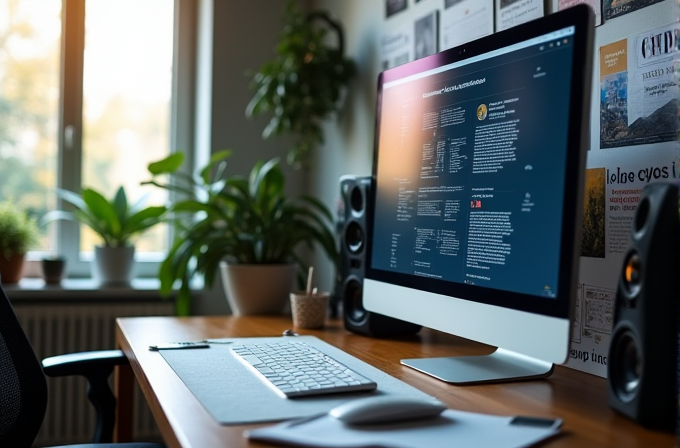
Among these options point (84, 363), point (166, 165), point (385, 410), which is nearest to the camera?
point (385, 410)

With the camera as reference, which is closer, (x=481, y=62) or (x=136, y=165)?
(x=481, y=62)

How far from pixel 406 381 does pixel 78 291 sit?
1745 millimetres

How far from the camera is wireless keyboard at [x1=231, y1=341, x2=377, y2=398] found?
0.95 meters

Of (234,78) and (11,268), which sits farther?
(234,78)

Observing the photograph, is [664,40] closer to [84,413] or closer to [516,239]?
[516,239]

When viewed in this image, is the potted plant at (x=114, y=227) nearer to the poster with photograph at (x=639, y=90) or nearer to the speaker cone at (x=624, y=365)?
the poster with photograph at (x=639, y=90)

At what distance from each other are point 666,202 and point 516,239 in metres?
0.21

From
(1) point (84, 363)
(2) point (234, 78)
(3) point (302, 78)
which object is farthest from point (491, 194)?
(2) point (234, 78)

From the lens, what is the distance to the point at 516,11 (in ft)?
4.70

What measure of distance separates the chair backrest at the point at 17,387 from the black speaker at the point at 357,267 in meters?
0.64

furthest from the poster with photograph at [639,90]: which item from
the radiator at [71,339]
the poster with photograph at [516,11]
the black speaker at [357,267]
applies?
the radiator at [71,339]

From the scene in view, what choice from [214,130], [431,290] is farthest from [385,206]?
[214,130]

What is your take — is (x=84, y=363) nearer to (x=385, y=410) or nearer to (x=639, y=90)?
(x=385, y=410)

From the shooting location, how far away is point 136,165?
2859 millimetres
